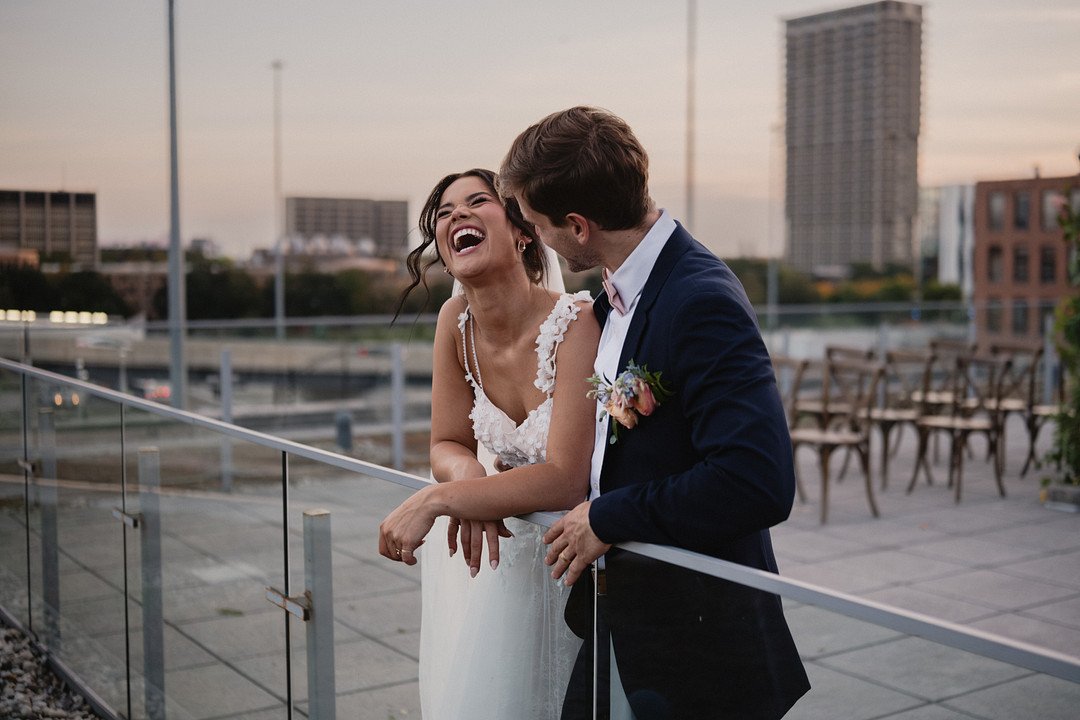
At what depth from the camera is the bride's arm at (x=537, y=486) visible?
87.1 inches

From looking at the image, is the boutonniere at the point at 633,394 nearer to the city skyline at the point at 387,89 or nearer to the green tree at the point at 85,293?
the city skyline at the point at 387,89

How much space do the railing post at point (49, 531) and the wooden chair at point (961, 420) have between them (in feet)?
21.2

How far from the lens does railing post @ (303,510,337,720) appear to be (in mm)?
2928

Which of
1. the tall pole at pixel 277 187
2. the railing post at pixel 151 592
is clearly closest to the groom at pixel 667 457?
the railing post at pixel 151 592

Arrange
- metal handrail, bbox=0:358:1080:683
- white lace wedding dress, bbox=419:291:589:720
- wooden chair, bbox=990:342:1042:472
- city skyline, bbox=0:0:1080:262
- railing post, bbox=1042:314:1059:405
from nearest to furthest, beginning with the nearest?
metal handrail, bbox=0:358:1080:683
white lace wedding dress, bbox=419:291:589:720
wooden chair, bbox=990:342:1042:472
railing post, bbox=1042:314:1059:405
city skyline, bbox=0:0:1080:262

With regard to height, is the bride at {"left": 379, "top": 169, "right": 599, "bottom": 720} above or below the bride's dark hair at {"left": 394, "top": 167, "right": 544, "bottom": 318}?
below

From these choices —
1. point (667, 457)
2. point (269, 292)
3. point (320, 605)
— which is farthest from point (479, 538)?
point (269, 292)

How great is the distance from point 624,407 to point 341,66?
23.6 m

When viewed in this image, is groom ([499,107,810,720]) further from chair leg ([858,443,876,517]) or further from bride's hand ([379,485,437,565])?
chair leg ([858,443,876,517])

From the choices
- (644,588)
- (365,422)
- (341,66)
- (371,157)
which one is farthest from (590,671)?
(371,157)

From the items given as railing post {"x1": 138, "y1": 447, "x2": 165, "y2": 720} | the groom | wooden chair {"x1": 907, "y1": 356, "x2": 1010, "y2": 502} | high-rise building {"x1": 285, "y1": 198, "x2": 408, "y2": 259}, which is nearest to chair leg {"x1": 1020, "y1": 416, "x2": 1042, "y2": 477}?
wooden chair {"x1": 907, "y1": 356, "x2": 1010, "y2": 502}

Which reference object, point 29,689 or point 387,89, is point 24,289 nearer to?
point 29,689

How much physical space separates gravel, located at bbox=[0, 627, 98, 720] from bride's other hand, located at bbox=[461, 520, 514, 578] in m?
2.94

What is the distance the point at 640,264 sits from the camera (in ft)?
6.76
